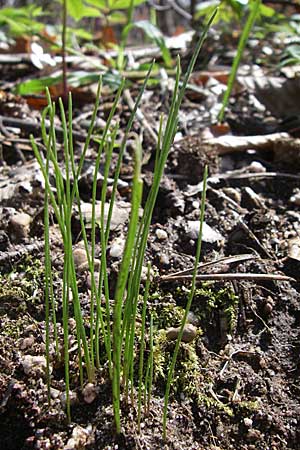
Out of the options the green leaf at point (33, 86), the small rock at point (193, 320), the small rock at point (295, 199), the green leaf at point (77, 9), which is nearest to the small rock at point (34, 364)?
the small rock at point (193, 320)

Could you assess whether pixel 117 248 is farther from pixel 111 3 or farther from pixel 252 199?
pixel 111 3

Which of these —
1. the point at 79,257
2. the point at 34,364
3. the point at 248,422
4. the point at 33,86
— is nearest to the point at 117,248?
the point at 79,257

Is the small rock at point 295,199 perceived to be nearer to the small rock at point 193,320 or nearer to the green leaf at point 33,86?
the small rock at point 193,320

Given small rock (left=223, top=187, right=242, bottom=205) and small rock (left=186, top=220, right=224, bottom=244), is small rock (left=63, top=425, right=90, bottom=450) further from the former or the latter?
small rock (left=223, top=187, right=242, bottom=205)

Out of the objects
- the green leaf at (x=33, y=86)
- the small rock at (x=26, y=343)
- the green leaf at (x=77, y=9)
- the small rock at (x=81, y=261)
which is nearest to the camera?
the small rock at (x=26, y=343)

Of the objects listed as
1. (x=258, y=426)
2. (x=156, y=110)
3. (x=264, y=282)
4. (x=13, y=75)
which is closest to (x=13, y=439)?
(x=258, y=426)
